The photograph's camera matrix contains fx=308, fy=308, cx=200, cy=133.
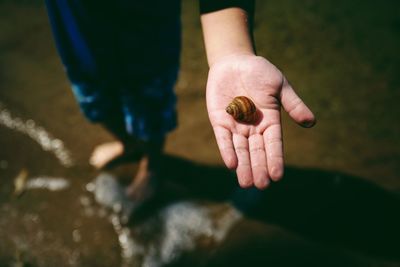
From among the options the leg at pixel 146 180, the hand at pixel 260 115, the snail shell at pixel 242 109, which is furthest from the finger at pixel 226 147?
the leg at pixel 146 180

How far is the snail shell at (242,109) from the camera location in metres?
1.84

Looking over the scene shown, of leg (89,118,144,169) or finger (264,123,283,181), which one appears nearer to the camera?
finger (264,123,283,181)

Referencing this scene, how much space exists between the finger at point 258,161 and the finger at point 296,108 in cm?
24

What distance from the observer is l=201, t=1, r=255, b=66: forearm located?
1990 millimetres

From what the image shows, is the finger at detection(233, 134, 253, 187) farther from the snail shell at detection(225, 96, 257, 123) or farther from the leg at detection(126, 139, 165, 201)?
the leg at detection(126, 139, 165, 201)

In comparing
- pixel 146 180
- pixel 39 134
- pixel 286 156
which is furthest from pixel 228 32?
pixel 39 134

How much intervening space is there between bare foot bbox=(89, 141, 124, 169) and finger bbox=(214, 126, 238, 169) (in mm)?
1816

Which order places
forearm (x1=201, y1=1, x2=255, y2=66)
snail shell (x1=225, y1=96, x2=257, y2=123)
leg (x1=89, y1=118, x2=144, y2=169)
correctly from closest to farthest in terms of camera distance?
snail shell (x1=225, y1=96, x2=257, y2=123) < forearm (x1=201, y1=1, x2=255, y2=66) < leg (x1=89, y1=118, x2=144, y2=169)

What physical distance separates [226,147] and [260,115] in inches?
13.3

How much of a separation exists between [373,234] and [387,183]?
63 cm

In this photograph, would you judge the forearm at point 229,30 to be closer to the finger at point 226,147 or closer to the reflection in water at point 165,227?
the finger at point 226,147

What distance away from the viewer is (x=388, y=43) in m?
4.66

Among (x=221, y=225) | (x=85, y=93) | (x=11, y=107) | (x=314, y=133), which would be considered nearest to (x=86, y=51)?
(x=85, y=93)

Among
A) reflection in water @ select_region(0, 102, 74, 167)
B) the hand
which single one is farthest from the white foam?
the hand
